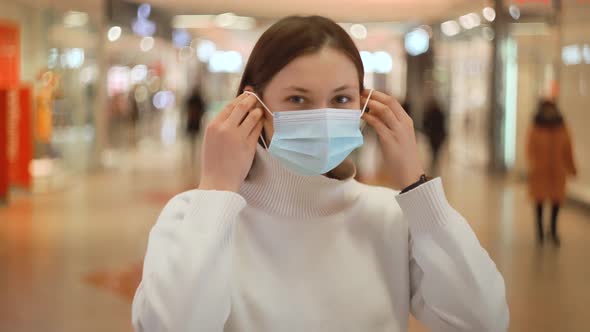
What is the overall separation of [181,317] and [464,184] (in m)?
11.0

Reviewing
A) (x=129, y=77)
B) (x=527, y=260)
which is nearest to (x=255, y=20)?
(x=129, y=77)

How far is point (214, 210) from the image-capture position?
1767mm

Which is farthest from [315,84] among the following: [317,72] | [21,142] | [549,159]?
[21,142]

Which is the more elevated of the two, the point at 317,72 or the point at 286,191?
the point at 317,72

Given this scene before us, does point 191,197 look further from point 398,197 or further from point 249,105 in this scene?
point 398,197

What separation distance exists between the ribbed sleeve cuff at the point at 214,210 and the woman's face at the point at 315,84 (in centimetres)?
25

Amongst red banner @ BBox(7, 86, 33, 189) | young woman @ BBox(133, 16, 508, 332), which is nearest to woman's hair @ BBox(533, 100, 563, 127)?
young woman @ BBox(133, 16, 508, 332)

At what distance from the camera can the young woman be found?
176 cm

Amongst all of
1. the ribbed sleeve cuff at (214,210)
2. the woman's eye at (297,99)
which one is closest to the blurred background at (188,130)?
the woman's eye at (297,99)

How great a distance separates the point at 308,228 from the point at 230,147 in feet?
1.01

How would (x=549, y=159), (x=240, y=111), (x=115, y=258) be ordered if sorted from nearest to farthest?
(x=240, y=111), (x=549, y=159), (x=115, y=258)

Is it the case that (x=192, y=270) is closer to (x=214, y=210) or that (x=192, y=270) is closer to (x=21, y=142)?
(x=214, y=210)

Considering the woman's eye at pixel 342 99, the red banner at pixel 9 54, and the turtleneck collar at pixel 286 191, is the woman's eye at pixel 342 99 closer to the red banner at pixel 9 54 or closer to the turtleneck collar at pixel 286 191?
the turtleneck collar at pixel 286 191

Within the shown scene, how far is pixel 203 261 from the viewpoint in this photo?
1.71 meters
